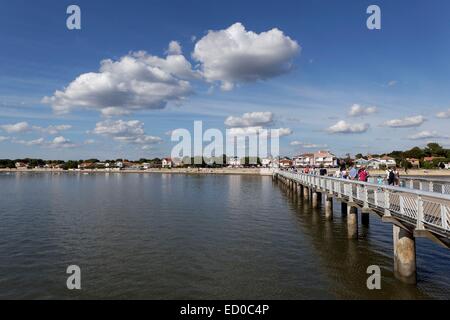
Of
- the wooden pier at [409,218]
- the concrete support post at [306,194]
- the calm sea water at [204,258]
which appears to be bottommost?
the calm sea water at [204,258]

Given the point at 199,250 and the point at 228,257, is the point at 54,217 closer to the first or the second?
the point at 199,250

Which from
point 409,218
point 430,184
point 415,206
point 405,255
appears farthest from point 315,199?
point 415,206

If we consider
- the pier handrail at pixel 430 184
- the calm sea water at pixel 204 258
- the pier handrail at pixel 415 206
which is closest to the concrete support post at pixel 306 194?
the calm sea water at pixel 204 258

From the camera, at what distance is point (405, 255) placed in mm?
10523

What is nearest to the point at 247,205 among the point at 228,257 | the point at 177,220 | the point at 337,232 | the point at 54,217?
the point at 177,220

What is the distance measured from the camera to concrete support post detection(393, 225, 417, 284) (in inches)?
407

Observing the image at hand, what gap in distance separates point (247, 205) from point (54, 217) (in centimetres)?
1584

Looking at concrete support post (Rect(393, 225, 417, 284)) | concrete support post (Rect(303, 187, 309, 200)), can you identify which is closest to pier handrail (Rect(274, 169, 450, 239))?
concrete support post (Rect(393, 225, 417, 284))

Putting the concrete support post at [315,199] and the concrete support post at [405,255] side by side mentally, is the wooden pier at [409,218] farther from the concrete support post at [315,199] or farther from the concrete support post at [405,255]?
the concrete support post at [315,199]

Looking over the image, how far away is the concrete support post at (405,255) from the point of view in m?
10.3

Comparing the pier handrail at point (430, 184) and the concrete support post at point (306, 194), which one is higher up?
the pier handrail at point (430, 184)

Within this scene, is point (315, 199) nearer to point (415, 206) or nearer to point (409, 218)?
point (409, 218)

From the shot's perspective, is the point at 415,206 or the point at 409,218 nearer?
the point at 415,206

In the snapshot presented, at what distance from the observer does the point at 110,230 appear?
20.1 meters
